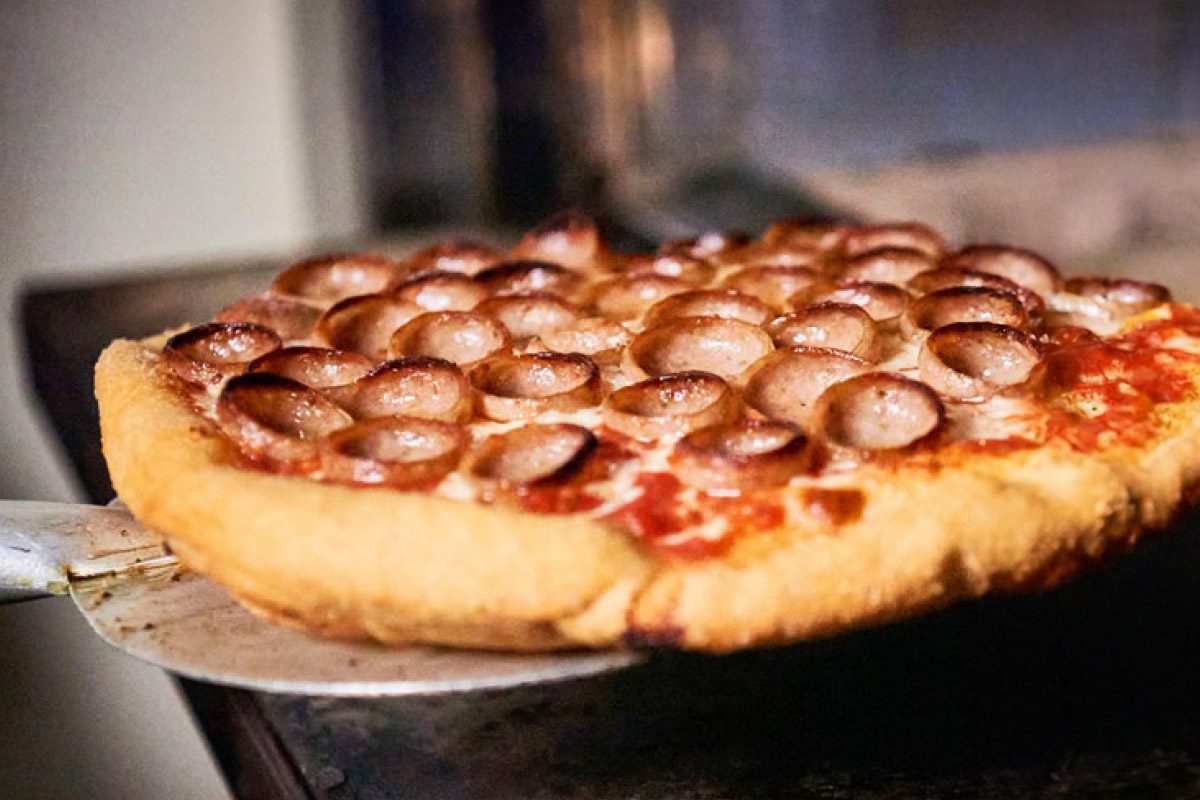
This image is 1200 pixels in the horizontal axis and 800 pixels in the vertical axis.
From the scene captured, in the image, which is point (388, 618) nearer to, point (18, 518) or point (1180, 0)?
point (18, 518)

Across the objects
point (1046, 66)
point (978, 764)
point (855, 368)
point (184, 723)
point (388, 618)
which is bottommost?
point (184, 723)

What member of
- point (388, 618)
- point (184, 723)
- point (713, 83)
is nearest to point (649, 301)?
point (388, 618)

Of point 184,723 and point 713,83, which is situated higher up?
point 713,83

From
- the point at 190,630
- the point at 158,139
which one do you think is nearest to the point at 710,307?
the point at 190,630

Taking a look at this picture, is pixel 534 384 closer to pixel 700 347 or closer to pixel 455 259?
pixel 700 347

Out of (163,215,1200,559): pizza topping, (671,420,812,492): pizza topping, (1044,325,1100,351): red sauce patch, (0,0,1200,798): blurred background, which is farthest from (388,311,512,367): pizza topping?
(0,0,1200,798): blurred background
